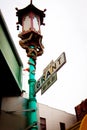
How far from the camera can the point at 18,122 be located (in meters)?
7.75

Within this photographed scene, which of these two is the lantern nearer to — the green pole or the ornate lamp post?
the ornate lamp post

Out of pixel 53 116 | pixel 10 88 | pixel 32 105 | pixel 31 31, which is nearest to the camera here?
pixel 32 105

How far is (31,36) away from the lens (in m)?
9.31

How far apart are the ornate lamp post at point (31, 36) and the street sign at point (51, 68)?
1.05m

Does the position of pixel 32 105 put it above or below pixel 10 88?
below

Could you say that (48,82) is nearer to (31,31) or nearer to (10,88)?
(10,88)

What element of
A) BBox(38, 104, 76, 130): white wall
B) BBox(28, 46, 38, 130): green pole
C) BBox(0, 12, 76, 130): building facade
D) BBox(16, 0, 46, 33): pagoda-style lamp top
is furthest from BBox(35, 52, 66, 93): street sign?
BBox(38, 104, 76, 130): white wall

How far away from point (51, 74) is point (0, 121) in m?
2.80

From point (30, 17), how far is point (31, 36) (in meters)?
0.99

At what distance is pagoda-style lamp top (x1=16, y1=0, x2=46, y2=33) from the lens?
9.60 m

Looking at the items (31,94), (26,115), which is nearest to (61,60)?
(31,94)

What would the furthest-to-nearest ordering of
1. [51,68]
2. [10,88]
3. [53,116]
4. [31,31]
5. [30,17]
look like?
[53,116] < [30,17] < [31,31] < [10,88] < [51,68]

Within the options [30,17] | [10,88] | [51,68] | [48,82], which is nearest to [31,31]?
[30,17]

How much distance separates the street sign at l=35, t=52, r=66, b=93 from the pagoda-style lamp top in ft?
10.7
